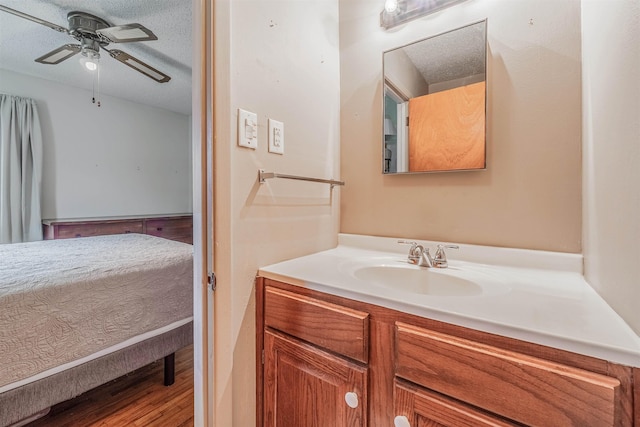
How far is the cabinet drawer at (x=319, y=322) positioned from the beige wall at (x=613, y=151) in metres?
0.52

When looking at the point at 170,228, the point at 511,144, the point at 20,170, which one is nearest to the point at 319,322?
the point at 511,144

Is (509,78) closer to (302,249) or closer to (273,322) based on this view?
(302,249)

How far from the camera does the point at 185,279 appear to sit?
5.17 feet

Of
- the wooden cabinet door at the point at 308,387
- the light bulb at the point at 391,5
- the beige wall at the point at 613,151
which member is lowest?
the wooden cabinet door at the point at 308,387

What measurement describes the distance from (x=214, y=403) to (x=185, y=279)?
904 millimetres

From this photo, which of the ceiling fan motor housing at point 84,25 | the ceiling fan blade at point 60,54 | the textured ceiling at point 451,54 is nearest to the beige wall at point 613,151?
the textured ceiling at point 451,54

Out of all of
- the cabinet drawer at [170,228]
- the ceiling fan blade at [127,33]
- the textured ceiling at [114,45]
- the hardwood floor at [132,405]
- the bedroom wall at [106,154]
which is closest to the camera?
the hardwood floor at [132,405]

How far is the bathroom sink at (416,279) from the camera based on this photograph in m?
0.87

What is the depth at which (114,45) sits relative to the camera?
7.07 ft

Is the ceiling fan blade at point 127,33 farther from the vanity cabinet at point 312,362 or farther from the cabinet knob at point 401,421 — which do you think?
the cabinet knob at point 401,421

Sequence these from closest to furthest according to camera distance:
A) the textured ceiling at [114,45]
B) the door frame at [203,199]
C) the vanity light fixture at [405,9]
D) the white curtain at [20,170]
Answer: the door frame at [203,199] → the vanity light fixture at [405,9] → the textured ceiling at [114,45] → the white curtain at [20,170]

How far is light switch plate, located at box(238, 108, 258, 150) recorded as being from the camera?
851 mm

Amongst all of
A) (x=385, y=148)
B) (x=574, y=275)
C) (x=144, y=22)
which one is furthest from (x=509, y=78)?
(x=144, y=22)

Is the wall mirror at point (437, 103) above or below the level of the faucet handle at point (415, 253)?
above
